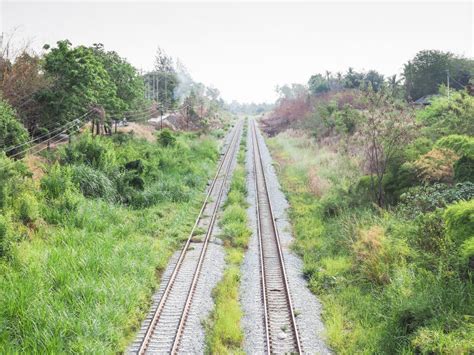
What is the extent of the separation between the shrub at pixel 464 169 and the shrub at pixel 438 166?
943 millimetres

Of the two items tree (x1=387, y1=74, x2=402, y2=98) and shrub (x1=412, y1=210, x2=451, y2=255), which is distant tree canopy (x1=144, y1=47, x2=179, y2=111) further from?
shrub (x1=412, y1=210, x2=451, y2=255)

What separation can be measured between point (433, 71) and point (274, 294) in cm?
5186

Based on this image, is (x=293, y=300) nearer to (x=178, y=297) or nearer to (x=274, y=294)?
(x=274, y=294)

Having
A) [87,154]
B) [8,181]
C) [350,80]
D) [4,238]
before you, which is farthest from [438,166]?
[350,80]

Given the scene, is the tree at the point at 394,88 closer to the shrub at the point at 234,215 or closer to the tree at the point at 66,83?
the shrub at the point at 234,215

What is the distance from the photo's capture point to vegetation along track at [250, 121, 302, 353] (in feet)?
35.1

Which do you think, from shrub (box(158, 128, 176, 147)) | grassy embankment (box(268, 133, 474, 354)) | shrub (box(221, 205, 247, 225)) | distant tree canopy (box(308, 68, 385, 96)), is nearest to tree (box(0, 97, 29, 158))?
shrub (box(221, 205, 247, 225))

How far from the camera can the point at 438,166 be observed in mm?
15398

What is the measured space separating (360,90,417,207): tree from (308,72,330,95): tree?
6624cm

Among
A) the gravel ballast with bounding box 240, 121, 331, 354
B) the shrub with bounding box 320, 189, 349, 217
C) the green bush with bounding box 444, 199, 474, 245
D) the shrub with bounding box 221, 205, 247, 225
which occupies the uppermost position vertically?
the green bush with bounding box 444, 199, 474, 245

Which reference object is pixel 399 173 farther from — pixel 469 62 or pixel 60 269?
pixel 469 62

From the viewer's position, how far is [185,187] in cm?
2544

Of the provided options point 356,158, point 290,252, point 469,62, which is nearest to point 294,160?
point 356,158

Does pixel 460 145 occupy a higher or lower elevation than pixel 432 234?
higher
